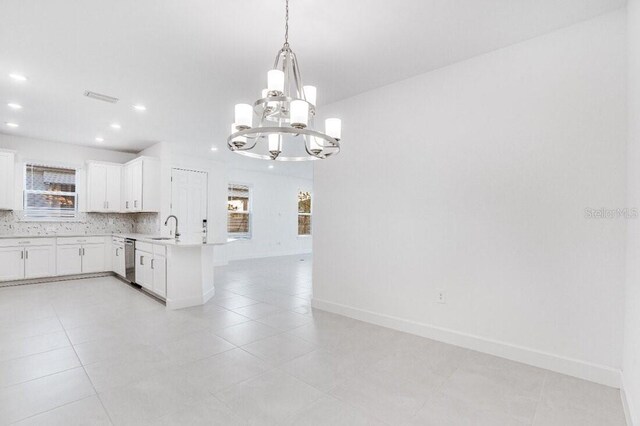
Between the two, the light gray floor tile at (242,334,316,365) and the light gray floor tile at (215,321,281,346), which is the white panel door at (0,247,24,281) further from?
the light gray floor tile at (242,334,316,365)

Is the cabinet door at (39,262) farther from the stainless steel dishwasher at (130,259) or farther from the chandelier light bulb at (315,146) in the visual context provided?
the chandelier light bulb at (315,146)

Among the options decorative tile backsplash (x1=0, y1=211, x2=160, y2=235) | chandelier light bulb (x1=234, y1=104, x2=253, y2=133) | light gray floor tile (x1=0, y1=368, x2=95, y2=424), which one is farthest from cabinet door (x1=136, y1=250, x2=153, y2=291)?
chandelier light bulb (x1=234, y1=104, x2=253, y2=133)

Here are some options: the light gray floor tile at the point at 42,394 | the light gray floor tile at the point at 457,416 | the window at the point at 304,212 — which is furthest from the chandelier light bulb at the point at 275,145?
the window at the point at 304,212

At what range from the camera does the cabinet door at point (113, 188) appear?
664 cm

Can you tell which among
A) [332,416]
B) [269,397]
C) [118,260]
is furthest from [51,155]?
[332,416]

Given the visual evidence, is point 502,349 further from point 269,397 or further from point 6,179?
point 6,179

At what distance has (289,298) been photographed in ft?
15.9

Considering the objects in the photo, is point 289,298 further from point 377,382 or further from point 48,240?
point 48,240

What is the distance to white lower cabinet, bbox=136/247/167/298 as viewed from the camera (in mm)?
4465

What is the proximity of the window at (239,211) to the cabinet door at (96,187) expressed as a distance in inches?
120

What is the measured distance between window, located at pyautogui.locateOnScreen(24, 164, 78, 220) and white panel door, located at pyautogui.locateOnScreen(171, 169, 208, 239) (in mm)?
1998

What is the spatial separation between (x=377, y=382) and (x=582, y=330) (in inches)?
65.2

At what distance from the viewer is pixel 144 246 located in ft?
16.8

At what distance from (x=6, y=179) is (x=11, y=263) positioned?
1.45 meters
